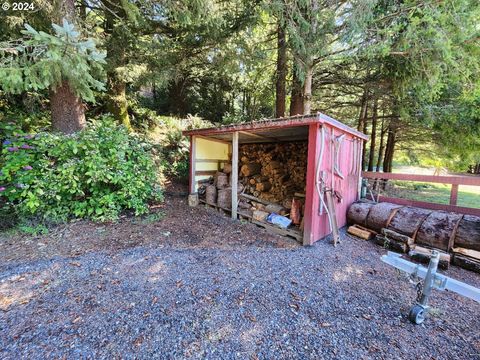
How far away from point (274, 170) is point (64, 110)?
16.3 feet

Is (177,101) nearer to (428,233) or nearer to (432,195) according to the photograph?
(428,233)

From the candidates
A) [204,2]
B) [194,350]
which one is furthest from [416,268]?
[204,2]

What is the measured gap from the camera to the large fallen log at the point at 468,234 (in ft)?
11.1

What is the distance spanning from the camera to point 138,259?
2.98 m

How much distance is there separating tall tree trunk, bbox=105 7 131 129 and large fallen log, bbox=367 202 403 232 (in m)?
6.00

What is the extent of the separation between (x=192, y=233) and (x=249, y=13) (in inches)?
206

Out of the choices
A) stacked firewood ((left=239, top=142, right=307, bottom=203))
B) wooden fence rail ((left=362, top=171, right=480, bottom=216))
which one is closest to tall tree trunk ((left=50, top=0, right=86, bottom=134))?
stacked firewood ((left=239, top=142, right=307, bottom=203))

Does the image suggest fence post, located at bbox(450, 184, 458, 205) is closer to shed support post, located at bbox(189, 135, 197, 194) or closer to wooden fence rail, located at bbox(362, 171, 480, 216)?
wooden fence rail, located at bbox(362, 171, 480, 216)

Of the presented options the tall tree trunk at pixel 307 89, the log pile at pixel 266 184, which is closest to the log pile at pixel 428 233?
the log pile at pixel 266 184

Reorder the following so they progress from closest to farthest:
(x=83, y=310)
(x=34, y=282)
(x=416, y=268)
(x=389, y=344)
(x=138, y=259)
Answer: (x=389, y=344), (x=83, y=310), (x=416, y=268), (x=34, y=282), (x=138, y=259)

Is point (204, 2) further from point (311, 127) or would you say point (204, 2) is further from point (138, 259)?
point (138, 259)

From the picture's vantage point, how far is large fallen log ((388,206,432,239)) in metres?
3.87

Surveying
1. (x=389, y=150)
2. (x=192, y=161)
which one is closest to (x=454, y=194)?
(x=192, y=161)

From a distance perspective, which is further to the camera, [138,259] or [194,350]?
[138,259]
